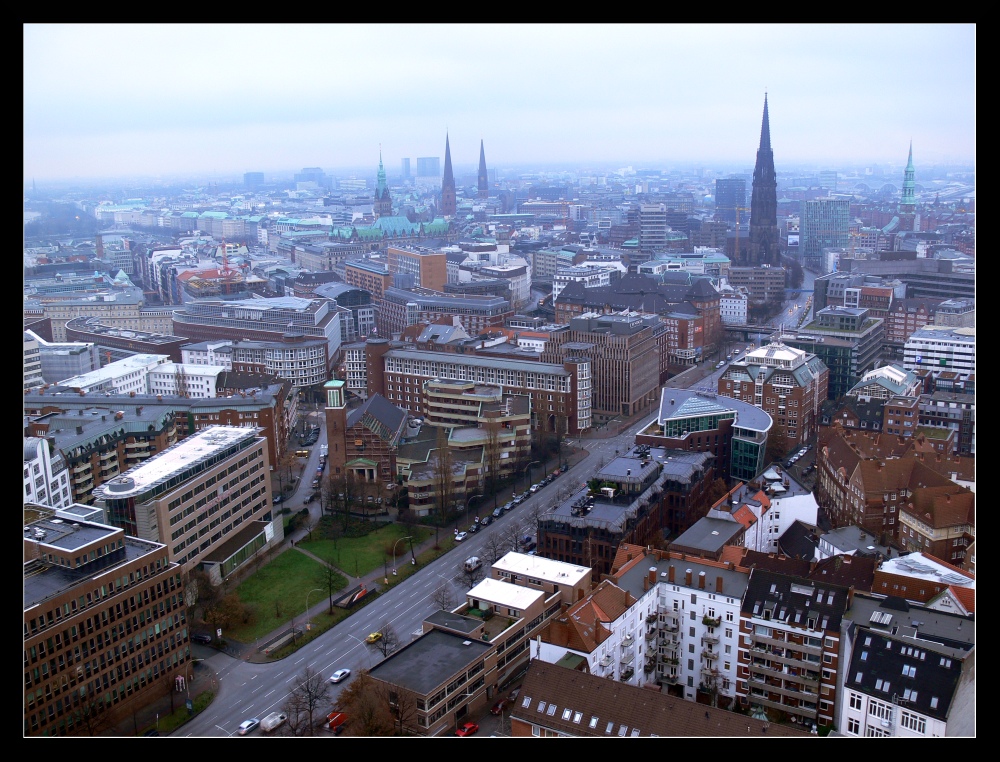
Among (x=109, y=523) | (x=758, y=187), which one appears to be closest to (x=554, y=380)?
(x=109, y=523)

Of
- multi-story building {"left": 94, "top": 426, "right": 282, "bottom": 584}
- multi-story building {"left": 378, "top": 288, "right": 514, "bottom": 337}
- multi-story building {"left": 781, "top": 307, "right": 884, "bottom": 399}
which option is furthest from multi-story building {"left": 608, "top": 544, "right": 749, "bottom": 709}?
multi-story building {"left": 378, "top": 288, "right": 514, "bottom": 337}

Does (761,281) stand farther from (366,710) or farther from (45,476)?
(366,710)

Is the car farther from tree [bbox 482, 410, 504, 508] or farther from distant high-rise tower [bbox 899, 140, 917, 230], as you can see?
distant high-rise tower [bbox 899, 140, 917, 230]

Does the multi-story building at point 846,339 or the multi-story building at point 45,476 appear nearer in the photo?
the multi-story building at point 45,476

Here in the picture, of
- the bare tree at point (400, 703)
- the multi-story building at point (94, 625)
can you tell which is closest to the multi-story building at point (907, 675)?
the bare tree at point (400, 703)

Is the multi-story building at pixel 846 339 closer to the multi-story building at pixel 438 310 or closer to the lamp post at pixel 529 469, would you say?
the lamp post at pixel 529 469

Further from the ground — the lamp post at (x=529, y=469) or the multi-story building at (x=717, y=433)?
the multi-story building at (x=717, y=433)

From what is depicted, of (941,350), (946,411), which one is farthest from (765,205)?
(946,411)

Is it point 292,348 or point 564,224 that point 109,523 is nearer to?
point 292,348
